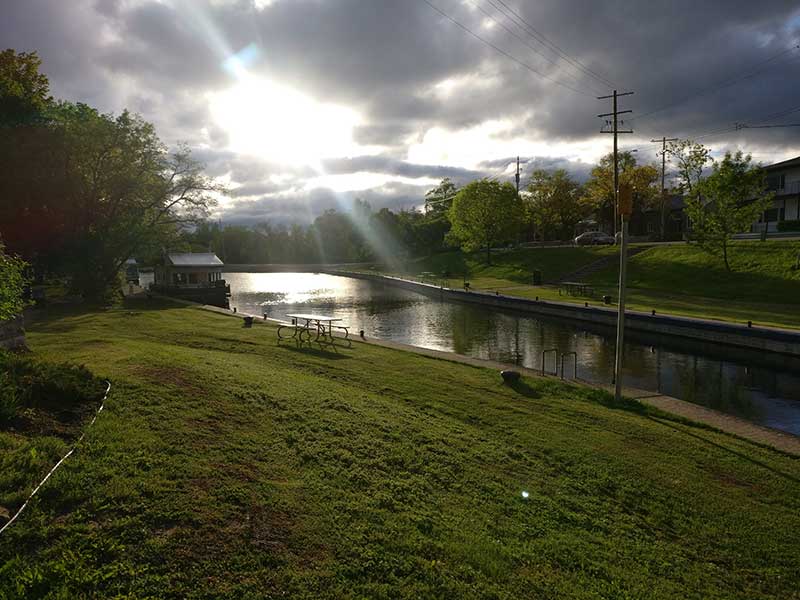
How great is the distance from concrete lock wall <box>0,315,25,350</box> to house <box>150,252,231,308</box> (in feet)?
113

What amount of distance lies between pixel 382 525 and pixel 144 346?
10.7m

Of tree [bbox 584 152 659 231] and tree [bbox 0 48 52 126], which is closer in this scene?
tree [bbox 0 48 52 126]

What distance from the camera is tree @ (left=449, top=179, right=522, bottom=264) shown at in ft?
214

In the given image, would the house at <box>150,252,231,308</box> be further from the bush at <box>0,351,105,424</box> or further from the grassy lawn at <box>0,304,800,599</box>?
the bush at <box>0,351,105,424</box>

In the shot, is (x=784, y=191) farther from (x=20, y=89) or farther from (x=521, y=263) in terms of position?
(x=20, y=89)

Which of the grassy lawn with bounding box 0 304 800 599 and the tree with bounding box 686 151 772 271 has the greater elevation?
the tree with bounding box 686 151 772 271

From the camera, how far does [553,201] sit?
73750mm

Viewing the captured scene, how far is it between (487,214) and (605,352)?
1775 inches

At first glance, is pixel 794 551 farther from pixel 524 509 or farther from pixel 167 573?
pixel 167 573

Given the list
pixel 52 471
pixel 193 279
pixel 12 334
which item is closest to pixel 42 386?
pixel 52 471

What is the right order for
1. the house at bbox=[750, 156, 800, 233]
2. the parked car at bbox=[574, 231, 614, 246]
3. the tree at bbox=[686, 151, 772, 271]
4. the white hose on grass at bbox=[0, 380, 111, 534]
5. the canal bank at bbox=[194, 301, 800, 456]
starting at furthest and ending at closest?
the parked car at bbox=[574, 231, 614, 246] → the house at bbox=[750, 156, 800, 233] → the tree at bbox=[686, 151, 772, 271] → the canal bank at bbox=[194, 301, 800, 456] → the white hose on grass at bbox=[0, 380, 111, 534]

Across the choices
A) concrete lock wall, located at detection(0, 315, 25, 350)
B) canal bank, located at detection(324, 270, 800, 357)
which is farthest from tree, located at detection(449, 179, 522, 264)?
concrete lock wall, located at detection(0, 315, 25, 350)

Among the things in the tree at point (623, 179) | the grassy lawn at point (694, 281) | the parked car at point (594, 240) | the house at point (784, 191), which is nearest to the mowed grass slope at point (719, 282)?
the grassy lawn at point (694, 281)

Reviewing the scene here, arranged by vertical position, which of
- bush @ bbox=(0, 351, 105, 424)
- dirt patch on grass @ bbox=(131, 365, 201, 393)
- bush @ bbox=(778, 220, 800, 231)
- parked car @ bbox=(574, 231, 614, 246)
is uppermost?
bush @ bbox=(778, 220, 800, 231)
